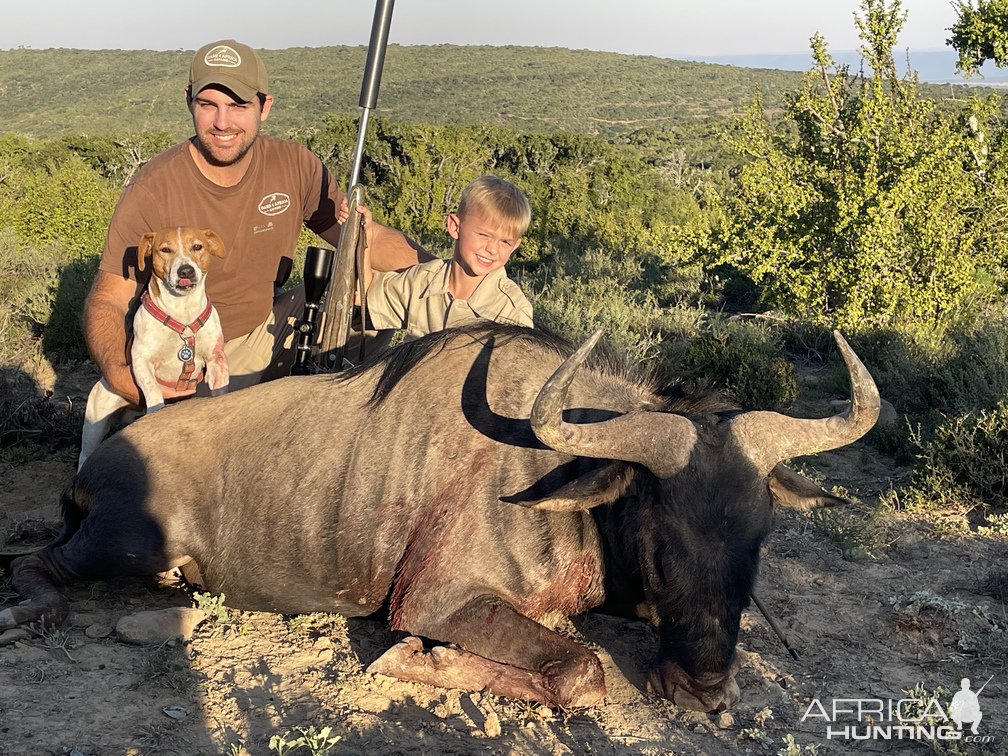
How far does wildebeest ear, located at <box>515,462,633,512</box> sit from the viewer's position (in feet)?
12.0

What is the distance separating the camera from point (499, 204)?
516 centimetres

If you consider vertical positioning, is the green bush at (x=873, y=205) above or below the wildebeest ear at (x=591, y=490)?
above

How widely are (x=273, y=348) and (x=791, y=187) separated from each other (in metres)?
6.38

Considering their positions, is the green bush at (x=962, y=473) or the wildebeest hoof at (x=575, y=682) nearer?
the wildebeest hoof at (x=575, y=682)

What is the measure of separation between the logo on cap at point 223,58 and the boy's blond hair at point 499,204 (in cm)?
152

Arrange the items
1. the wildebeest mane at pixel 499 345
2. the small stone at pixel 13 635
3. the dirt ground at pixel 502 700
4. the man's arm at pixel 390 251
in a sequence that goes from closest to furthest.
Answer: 1. the dirt ground at pixel 502 700
2. the small stone at pixel 13 635
3. the wildebeest mane at pixel 499 345
4. the man's arm at pixel 390 251

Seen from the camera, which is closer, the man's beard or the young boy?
the young boy

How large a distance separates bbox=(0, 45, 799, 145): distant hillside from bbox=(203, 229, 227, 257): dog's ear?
40023 millimetres

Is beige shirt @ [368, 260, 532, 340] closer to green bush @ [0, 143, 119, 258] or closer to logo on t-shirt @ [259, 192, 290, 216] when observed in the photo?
logo on t-shirt @ [259, 192, 290, 216]

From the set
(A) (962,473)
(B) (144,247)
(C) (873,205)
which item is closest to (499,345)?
(B) (144,247)

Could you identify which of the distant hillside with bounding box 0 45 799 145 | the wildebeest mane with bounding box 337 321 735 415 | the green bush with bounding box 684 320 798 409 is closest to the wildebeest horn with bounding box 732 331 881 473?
the wildebeest mane with bounding box 337 321 735 415

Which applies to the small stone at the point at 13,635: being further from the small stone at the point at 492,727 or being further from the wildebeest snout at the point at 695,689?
the wildebeest snout at the point at 695,689

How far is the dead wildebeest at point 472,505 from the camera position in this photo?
11.6ft

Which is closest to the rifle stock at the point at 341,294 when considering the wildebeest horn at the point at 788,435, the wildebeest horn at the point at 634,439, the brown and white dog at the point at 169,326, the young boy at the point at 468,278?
the young boy at the point at 468,278
